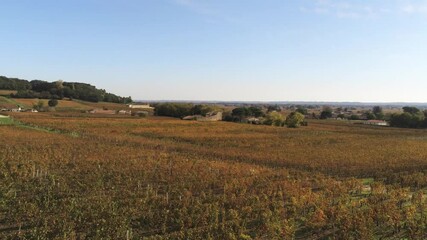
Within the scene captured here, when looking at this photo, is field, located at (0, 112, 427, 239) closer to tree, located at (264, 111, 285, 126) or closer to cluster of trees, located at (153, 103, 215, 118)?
tree, located at (264, 111, 285, 126)

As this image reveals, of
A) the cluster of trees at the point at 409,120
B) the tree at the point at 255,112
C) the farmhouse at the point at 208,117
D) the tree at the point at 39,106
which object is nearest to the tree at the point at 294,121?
the tree at the point at 255,112

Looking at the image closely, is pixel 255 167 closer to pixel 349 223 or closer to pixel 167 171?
pixel 167 171

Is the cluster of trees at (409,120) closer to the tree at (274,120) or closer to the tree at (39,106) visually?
the tree at (274,120)

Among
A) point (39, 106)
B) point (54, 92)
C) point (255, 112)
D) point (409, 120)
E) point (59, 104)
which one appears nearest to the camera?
point (409, 120)

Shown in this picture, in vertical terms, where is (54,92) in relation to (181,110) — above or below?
above

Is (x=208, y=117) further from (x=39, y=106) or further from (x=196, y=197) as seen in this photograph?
(x=196, y=197)

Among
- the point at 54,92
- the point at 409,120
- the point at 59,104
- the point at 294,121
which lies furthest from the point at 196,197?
the point at 54,92

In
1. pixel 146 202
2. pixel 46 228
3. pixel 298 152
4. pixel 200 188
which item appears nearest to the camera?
pixel 46 228

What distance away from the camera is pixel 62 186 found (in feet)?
64.4

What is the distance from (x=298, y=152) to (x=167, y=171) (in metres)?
19.6

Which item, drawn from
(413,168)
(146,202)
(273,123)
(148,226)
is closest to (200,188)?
(146,202)

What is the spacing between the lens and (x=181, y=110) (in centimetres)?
11238

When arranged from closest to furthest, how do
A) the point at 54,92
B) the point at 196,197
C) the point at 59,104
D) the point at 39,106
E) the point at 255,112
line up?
1. the point at 196,197
2. the point at 255,112
3. the point at 39,106
4. the point at 59,104
5. the point at 54,92

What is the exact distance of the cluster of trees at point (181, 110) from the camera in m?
110
